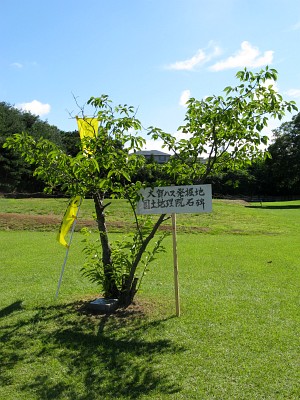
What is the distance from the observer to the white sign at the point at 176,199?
4.85m

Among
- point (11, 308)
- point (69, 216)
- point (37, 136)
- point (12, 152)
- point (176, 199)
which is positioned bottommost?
point (11, 308)

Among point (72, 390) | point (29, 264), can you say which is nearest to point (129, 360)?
point (72, 390)

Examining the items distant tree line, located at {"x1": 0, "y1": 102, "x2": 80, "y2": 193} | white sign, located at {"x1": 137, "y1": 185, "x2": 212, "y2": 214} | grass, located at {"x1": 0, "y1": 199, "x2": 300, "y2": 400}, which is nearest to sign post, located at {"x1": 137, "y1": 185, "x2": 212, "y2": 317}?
white sign, located at {"x1": 137, "y1": 185, "x2": 212, "y2": 214}

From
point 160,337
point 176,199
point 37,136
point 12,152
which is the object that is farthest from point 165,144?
point 37,136

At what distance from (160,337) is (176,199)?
1680 millimetres

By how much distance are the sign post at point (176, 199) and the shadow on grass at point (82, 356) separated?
1502mm

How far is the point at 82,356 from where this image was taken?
413 centimetres

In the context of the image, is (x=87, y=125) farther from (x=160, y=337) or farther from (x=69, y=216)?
(x=160, y=337)

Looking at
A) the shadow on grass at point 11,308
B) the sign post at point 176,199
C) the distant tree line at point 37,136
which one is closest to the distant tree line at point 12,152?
the distant tree line at point 37,136

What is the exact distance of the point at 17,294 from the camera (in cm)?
663

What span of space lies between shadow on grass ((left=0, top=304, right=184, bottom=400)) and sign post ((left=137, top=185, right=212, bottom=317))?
4.93 ft

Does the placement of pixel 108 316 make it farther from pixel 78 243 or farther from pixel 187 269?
pixel 78 243

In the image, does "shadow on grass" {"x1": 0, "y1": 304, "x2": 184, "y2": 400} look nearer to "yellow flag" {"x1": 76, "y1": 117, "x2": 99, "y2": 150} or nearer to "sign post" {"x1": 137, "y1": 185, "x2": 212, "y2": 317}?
"sign post" {"x1": 137, "y1": 185, "x2": 212, "y2": 317}

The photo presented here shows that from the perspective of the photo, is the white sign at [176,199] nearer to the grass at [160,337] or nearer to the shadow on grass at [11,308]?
the grass at [160,337]
